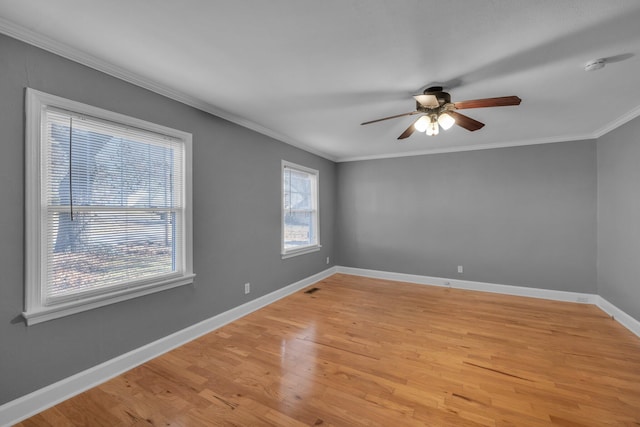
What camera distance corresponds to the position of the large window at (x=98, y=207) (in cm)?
179

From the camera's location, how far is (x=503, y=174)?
14.5 feet

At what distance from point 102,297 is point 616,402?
380 centimetres

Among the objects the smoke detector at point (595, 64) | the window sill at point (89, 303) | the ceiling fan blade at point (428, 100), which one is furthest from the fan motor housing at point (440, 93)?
the window sill at point (89, 303)

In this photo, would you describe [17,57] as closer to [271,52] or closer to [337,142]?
[271,52]

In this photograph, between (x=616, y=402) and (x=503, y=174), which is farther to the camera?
(x=503, y=174)

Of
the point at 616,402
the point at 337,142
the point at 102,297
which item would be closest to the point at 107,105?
the point at 102,297

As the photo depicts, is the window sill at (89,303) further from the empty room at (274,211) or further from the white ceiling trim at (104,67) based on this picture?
the white ceiling trim at (104,67)

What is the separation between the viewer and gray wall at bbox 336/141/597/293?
4016 mm

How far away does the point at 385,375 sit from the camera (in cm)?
221

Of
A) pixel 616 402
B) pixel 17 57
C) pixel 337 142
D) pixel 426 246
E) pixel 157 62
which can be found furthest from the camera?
pixel 426 246

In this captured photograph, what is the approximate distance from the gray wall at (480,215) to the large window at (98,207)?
3.61 meters

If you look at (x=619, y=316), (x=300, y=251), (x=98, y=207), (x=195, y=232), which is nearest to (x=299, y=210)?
(x=300, y=251)

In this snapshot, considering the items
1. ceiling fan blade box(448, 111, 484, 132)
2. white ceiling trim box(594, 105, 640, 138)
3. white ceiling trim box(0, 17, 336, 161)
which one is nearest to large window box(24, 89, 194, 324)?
white ceiling trim box(0, 17, 336, 161)

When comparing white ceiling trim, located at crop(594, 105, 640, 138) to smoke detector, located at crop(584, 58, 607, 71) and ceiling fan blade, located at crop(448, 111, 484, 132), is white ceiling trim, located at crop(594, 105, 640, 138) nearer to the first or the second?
smoke detector, located at crop(584, 58, 607, 71)
